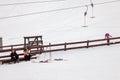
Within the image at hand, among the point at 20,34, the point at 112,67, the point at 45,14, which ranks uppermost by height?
the point at 45,14

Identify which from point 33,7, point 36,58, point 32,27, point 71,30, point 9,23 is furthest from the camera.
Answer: point 33,7

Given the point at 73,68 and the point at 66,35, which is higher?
the point at 66,35

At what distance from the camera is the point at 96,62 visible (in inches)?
838

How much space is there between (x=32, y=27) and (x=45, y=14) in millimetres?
7953

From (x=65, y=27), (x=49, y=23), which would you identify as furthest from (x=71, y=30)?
(x=49, y=23)

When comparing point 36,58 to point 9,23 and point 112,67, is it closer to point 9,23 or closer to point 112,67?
point 112,67

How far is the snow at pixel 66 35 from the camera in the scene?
60.9 feet

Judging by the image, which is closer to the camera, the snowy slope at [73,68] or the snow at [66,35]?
the snowy slope at [73,68]

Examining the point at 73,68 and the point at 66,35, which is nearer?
the point at 73,68

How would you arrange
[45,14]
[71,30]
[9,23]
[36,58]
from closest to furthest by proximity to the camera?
[36,58], [71,30], [9,23], [45,14]

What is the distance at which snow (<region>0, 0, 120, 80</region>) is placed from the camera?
60.9 feet

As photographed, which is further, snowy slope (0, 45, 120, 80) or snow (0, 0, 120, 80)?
snow (0, 0, 120, 80)

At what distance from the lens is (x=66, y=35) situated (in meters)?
38.0

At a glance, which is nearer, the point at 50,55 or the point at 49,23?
the point at 50,55
